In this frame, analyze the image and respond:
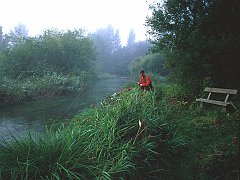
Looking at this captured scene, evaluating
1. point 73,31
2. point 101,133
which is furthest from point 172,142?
point 73,31

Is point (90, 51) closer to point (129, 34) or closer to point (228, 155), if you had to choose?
point (228, 155)

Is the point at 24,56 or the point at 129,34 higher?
the point at 129,34

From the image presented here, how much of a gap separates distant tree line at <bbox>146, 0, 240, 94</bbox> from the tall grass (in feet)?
13.9

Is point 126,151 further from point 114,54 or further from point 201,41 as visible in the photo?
point 114,54

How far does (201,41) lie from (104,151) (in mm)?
6213

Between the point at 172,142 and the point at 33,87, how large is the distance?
1388 centimetres

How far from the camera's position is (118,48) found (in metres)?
75.2

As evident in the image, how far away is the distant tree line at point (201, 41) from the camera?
317 inches

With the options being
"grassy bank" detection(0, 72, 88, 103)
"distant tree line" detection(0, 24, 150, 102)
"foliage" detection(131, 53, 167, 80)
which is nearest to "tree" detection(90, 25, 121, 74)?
"distant tree line" detection(0, 24, 150, 102)

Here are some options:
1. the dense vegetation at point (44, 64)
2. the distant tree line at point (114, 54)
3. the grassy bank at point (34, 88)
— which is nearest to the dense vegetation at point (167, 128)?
the grassy bank at point (34, 88)

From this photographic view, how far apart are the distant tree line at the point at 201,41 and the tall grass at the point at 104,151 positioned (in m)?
4.23

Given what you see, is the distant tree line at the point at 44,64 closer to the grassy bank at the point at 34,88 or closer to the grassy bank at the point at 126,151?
the grassy bank at the point at 34,88

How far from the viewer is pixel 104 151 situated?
12.6 feet

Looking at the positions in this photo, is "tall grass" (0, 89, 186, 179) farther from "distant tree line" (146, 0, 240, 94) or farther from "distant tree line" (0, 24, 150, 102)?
"distant tree line" (0, 24, 150, 102)
